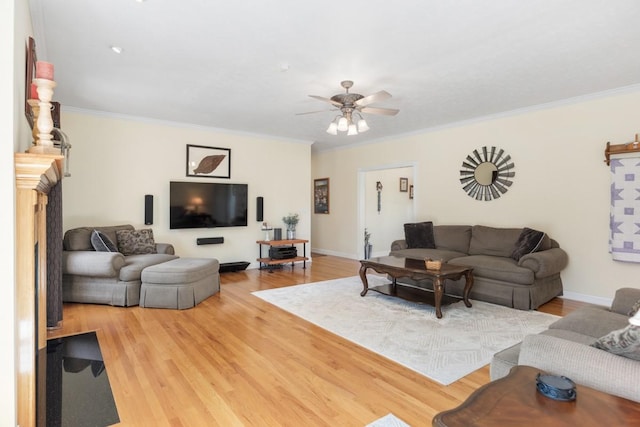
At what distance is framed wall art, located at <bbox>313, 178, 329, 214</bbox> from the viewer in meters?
8.72

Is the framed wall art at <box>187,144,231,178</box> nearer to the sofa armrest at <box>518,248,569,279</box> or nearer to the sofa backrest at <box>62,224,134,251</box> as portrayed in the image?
the sofa backrest at <box>62,224,134,251</box>

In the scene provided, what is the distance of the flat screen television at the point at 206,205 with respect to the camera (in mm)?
5828

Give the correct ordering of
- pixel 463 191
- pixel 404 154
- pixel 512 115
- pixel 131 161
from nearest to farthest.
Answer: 1. pixel 512 115
2. pixel 131 161
3. pixel 463 191
4. pixel 404 154

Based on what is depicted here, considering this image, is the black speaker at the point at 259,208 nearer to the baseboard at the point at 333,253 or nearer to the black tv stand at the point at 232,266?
the black tv stand at the point at 232,266

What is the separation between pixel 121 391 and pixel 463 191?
5414mm

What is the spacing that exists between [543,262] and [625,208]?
3.91 ft

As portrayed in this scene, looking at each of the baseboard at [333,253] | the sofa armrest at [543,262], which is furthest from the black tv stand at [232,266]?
the sofa armrest at [543,262]

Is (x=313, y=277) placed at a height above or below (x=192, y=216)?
below

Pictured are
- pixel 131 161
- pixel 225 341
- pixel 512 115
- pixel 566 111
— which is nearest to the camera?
pixel 225 341

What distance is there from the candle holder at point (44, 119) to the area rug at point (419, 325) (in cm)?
270
